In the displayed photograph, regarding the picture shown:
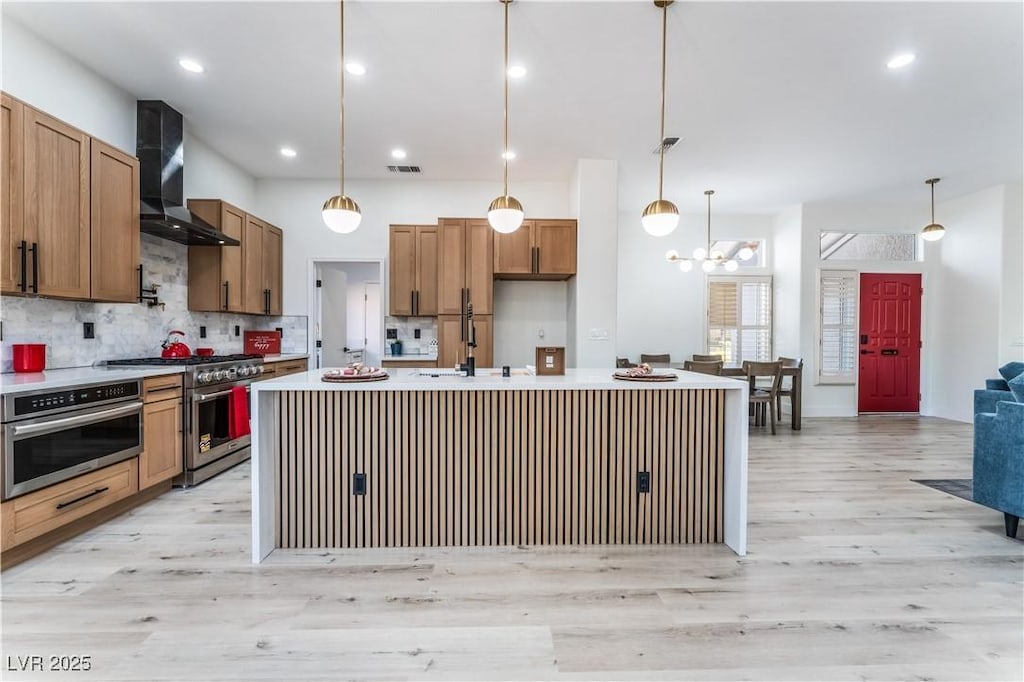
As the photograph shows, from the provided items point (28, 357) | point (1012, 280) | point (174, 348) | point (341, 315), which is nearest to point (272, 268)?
point (341, 315)

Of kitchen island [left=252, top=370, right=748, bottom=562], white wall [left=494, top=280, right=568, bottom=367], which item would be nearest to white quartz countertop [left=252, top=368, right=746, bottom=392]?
kitchen island [left=252, top=370, right=748, bottom=562]

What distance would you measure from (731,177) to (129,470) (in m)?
6.42

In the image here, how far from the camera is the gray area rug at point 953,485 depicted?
3.55 metres

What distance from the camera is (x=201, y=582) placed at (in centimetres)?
227

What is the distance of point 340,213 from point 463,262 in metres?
2.61

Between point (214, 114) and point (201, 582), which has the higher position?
point (214, 114)

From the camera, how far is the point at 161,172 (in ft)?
12.5

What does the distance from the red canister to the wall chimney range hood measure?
3.87 ft

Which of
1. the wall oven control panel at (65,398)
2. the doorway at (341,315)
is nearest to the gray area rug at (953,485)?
the doorway at (341,315)

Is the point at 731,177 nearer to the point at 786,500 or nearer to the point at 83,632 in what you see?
the point at 786,500

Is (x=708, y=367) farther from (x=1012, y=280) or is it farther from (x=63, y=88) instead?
(x=63, y=88)

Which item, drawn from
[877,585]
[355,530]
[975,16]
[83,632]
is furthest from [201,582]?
[975,16]

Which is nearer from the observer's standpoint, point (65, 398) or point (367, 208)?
point (65, 398)

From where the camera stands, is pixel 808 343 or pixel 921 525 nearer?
pixel 921 525
